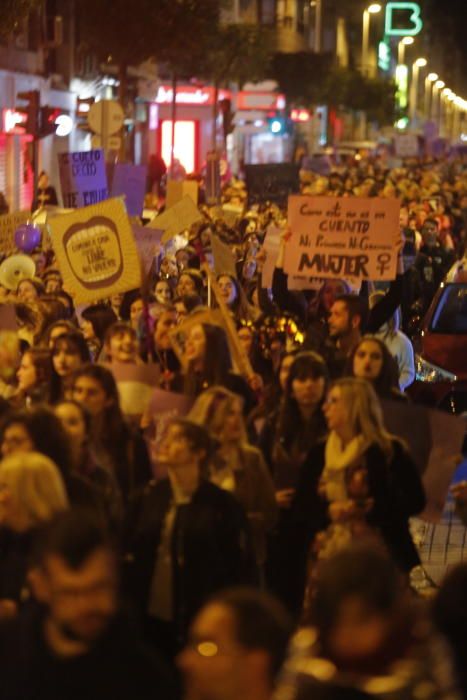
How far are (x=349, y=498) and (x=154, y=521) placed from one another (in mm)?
1072

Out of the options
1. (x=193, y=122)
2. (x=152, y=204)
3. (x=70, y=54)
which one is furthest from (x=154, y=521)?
(x=193, y=122)

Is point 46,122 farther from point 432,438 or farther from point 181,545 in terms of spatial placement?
point 181,545

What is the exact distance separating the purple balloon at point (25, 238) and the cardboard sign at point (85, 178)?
54 cm

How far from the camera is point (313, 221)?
13.4 meters

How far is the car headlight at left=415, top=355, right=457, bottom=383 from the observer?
554 inches

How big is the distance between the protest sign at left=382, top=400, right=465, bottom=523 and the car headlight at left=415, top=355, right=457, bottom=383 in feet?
21.0

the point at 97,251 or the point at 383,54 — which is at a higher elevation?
the point at 383,54

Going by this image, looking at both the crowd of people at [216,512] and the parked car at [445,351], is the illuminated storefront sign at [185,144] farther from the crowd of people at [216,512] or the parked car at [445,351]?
the crowd of people at [216,512]

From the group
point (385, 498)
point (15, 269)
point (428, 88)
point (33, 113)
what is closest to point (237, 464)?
point (385, 498)

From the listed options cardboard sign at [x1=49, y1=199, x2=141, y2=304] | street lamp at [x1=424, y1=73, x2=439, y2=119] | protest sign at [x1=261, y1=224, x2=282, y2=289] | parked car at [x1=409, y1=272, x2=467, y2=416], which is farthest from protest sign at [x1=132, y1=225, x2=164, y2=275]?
street lamp at [x1=424, y1=73, x2=439, y2=119]

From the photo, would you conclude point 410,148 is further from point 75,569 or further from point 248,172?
point 75,569

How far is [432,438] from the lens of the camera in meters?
7.57

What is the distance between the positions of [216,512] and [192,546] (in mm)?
154

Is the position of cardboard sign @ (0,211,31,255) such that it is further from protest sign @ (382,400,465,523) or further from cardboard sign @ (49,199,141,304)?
protest sign @ (382,400,465,523)
